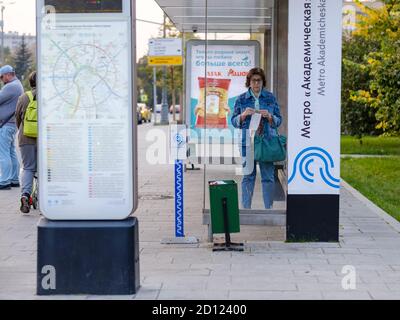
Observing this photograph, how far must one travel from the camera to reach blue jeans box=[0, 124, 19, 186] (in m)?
13.9

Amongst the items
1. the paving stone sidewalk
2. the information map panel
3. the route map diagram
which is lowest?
the paving stone sidewalk

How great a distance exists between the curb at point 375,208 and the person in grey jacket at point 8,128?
228 inches

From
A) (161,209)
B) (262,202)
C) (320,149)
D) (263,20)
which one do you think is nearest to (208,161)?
(161,209)

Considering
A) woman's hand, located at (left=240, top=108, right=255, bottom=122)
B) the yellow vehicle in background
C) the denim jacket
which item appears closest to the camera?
woman's hand, located at (left=240, top=108, right=255, bottom=122)

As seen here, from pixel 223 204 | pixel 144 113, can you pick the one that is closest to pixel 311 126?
pixel 223 204

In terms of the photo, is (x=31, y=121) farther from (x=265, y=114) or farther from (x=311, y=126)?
(x=311, y=126)

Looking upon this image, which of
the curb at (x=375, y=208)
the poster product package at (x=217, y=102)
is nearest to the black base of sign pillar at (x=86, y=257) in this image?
the curb at (x=375, y=208)

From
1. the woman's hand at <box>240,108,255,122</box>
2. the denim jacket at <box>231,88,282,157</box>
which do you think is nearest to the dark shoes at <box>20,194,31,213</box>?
the denim jacket at <box>231,88,282,157</box>

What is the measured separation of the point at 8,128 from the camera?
1388 centimetres

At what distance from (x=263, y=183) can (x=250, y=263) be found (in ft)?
6.14

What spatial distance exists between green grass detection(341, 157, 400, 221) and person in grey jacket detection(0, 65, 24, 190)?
610 centimetres

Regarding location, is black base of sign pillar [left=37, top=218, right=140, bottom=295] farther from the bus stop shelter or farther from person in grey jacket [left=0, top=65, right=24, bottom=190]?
person in grey jacket [left=0, top=65, right=24, bottom=190]

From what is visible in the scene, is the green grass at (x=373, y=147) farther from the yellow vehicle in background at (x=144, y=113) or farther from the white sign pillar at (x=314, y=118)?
the yellow vehicle in background at (x=144, y=113)

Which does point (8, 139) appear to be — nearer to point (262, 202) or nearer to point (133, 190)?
point (262, 202)
